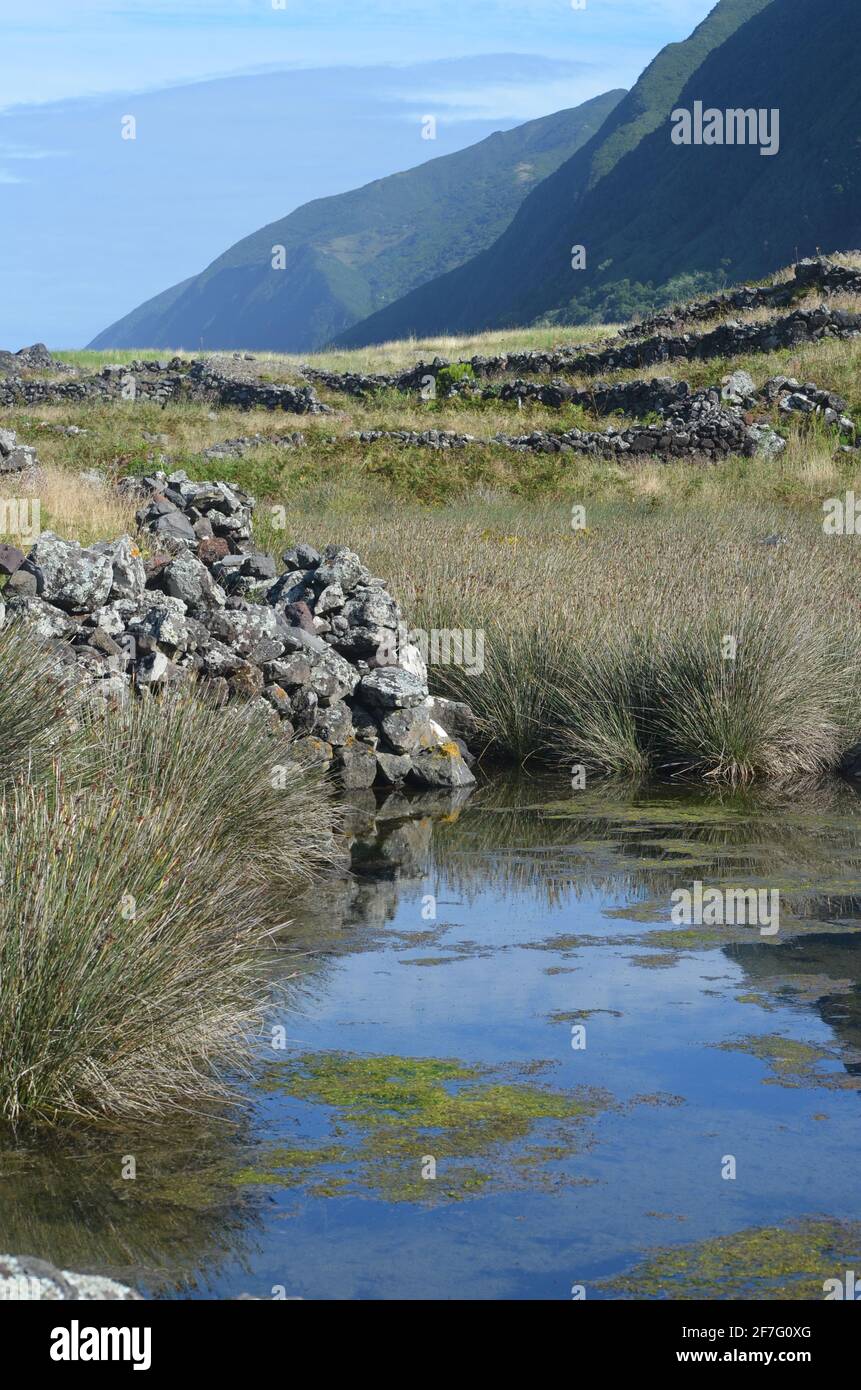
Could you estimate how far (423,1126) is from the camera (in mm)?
5156

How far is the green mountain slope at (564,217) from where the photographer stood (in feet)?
454

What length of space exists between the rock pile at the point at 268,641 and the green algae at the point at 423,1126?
3.84 metres

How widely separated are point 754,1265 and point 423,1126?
1.34 m

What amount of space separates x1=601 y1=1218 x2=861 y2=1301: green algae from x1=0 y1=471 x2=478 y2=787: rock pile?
17.9 feet

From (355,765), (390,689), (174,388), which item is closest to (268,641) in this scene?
(390,689)

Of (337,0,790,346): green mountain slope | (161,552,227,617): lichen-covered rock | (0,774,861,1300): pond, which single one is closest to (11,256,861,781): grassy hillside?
(161,552,227,617): lichen-covered rock

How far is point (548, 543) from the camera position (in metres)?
15.9

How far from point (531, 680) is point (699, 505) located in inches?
333

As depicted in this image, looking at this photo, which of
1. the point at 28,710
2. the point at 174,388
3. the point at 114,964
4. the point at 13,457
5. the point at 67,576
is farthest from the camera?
the point at 174,388

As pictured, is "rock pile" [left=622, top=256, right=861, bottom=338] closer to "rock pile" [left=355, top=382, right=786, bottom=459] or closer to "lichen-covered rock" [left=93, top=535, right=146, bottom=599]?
"rock pile" [left=355, top=382, right=786, bottom=459]

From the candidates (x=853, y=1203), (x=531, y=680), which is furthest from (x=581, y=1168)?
(x=531, y=680)

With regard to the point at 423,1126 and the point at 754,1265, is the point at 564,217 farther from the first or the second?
the point at 754,1265

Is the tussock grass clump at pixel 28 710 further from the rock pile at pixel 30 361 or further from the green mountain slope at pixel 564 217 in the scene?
the green mountain slope at pixel 564 217
